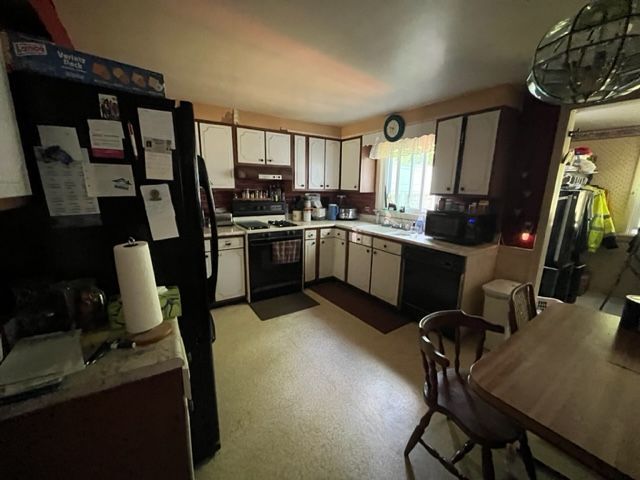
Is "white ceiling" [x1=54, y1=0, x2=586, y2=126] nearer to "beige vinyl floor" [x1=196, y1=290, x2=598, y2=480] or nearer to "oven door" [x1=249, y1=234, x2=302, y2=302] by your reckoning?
"oven door" [x1=249, y1=234, x2=302, y2=302]

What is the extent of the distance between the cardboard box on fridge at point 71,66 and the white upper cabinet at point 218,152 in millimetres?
2225

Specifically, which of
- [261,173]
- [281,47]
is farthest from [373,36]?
A: [261,173]

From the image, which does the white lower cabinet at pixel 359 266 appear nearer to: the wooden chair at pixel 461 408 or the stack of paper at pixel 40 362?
the wooden chair at pixel 461 408

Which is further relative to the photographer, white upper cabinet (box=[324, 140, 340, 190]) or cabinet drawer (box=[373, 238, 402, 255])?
white upper cabinet (box=[324, 140, 340, 190])

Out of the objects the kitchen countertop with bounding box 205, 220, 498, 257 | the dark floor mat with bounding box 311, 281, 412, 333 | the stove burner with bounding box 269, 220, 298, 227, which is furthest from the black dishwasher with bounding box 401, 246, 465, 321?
the stove burner with bounding box 269, 220, 298, 227

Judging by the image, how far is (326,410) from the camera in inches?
69.8

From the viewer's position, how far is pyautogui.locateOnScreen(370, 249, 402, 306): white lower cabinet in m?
3.03

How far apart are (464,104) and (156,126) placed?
2.88 meters

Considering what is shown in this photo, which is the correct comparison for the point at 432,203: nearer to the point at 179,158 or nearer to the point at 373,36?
the point at 373,36

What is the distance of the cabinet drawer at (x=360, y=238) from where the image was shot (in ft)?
10.9

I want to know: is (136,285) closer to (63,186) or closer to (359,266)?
(63,186)

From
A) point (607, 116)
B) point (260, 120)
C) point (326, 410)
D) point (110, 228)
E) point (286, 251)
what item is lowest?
point (326, 410)

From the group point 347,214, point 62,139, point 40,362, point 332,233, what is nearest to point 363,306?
point 332,233

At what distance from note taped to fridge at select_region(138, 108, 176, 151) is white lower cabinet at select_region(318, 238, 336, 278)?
110 inches
